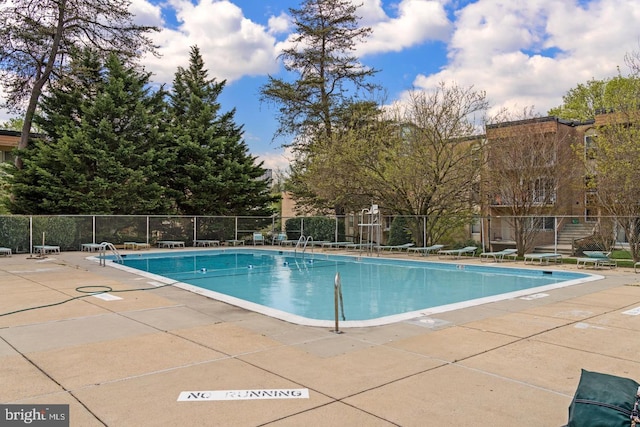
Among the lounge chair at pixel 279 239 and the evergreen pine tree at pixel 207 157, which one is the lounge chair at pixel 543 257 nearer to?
the lounge chair at pixel 279 239

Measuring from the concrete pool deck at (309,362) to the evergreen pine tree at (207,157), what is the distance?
65.2 ft

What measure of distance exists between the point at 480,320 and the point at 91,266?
40.3 feet

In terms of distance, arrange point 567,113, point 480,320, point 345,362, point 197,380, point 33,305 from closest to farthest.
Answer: point 197,380 < point 345,362 < point 480,320 < point 33,305 < point 567,113

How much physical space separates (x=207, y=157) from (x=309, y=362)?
79.7 ft

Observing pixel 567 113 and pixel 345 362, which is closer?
pixel 345 362

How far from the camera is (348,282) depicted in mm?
14133

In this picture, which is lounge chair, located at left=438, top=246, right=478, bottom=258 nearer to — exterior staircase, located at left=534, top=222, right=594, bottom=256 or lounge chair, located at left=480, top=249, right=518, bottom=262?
lounge chair, located at left=480, top=249, right=518, bottom=262

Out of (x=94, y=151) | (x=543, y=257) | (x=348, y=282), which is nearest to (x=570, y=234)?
(x=543, y=257)

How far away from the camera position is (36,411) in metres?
3.82

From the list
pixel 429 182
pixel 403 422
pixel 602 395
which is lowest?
pixel 403 422

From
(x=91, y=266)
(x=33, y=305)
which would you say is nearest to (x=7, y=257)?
(x=91, y=266)

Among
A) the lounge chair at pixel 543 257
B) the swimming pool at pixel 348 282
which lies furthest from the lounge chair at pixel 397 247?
the lounge chair at pixel 543 257

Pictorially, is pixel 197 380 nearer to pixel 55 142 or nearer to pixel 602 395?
pixel 602 395

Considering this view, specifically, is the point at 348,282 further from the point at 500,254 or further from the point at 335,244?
the point at 335,244
